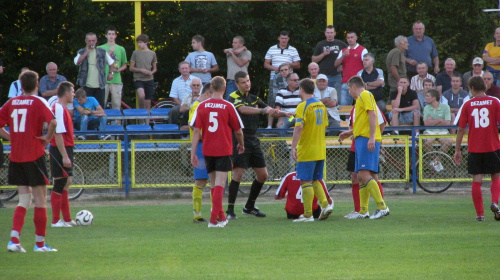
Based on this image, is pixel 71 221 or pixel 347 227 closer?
pixel 347 227

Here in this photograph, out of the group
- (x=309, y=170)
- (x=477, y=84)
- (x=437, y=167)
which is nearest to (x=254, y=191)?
(x=309, y=170)

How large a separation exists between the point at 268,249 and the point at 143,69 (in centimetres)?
1164

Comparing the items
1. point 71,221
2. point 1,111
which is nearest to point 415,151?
point 71,221

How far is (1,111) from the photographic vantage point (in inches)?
351

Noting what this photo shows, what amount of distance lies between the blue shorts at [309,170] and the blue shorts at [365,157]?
0.56 meters

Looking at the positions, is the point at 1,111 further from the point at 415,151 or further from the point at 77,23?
the point at 77,23

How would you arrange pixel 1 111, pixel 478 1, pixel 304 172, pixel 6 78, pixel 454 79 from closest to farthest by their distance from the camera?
1. pixel 1 111
2. pixel 304 172
3. pixel 454 79
4. pixel 6 78
5. pixel 478 1

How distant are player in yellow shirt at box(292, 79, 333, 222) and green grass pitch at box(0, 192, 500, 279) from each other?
0.34 m

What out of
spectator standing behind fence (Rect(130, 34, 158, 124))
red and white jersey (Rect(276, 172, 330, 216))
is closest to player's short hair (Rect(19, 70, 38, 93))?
red and white jersey (Rect(276, 172, 330, 216))

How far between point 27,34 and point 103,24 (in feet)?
7.77

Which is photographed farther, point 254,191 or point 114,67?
point 114,67

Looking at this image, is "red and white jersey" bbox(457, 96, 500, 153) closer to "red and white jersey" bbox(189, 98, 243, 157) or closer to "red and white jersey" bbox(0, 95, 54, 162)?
"red and white jersey" bbox(189, 98, 243, 157)

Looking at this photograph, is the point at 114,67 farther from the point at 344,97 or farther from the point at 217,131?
the point at 217,131

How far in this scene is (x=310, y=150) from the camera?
448 inches
